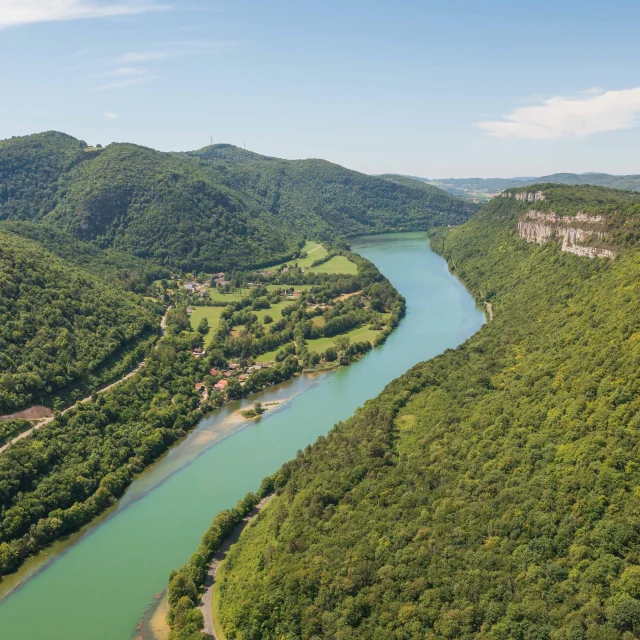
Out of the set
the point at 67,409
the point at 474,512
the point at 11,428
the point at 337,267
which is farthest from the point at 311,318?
the point at 474,512

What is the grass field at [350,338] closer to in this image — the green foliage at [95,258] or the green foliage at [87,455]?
the green foliage at [87,455]

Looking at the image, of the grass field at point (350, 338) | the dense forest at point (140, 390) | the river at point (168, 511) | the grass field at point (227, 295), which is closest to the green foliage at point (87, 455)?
the dense forest at point (140, 390)

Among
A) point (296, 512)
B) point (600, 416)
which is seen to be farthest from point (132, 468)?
point (600, 416)

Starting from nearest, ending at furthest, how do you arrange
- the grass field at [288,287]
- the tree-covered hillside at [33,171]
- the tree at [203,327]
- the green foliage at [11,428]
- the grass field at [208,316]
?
1. the green foliage at [11,428]
2. the tree at [203,327]
3. the grass field at [208,316]
4. the grass field at [288,287]
5. the tree-covered hillside at [33,171]

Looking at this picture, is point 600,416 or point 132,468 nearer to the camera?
point 600,416

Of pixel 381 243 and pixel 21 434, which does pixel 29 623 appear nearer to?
pixel 21 434

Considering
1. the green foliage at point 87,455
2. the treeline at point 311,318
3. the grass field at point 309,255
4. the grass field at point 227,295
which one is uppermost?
the grass field at point 309,255
